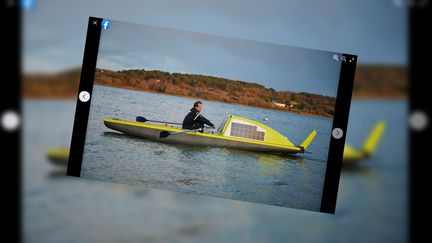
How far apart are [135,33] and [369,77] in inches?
51.0

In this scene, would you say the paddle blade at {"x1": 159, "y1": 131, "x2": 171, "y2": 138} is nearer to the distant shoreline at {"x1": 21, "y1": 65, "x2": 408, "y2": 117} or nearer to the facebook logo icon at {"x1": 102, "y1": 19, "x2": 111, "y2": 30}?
the distant shoreline at {"x1": 21, "y1": 65, "x2": 408, "y2": 117}

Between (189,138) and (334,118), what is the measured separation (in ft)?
2.59

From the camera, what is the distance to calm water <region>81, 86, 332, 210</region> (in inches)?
109

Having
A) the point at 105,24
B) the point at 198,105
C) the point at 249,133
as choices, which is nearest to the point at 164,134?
the point at 198,105

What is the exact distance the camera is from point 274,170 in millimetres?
2799

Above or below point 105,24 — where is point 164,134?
below

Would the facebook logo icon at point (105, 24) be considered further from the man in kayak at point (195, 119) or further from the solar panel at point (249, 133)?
the solar panel at point (249, 133)

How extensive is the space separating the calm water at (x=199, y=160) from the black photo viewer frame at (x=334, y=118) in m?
0.03

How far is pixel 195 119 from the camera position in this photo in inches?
110

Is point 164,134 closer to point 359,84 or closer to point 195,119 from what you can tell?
point 195,119

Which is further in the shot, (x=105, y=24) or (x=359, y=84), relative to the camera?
(x=359, y=84)

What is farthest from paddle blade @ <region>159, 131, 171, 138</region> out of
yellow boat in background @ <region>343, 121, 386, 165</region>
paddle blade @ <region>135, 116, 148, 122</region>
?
yellow boat in background @ <region>343, 121, 386, 165</region>

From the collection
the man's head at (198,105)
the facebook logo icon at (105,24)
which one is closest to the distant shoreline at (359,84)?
the man's head at (198,105)

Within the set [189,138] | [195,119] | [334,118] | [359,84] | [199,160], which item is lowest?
[199,160]
